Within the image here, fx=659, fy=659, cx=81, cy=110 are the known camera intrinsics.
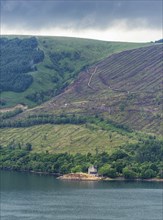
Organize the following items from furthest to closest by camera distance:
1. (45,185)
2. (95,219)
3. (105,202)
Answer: (45,185)
(105,202)
(95,219)

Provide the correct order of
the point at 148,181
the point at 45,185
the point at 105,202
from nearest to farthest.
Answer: the point at 105,202, the point at 45,185, the point at 148,181

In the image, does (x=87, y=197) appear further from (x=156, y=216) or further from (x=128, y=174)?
(x=128, y=174)

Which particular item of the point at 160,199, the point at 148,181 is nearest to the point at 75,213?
the point at 160,199

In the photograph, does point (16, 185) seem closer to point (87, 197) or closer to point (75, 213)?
point (87, 197)

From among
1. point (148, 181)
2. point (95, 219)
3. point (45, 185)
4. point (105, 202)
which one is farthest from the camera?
point (148, 181)

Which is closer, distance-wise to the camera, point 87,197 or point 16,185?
point 87,197

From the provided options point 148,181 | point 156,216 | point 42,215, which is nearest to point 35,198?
point 42,215
